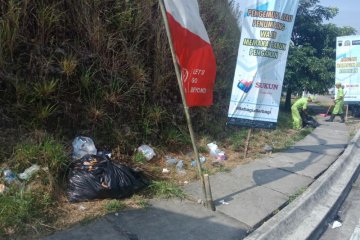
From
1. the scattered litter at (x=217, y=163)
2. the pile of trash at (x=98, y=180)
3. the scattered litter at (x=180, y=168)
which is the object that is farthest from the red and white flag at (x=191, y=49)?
the scattered litter at (x=217, y=163)

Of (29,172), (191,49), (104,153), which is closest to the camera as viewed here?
(191,49)

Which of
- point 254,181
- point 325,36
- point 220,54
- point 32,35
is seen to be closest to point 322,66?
point 325,36

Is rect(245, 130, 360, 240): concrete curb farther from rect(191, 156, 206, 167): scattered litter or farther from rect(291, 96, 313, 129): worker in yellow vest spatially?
rect(291, 96, 313, 129): worker in yellow vest

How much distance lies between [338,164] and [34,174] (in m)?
5.21

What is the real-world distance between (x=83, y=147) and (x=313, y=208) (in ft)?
10.2

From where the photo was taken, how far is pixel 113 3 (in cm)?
544

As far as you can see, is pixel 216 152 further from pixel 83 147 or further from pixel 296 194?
pixel 83 147

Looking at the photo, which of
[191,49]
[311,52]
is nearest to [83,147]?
[191,49]

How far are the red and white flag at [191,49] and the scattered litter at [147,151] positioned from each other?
153cm

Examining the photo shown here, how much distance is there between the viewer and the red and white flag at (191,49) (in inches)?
138

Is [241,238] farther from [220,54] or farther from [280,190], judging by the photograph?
[220,54]

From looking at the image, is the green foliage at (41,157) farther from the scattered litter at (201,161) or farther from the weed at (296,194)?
the weed at (296,194)

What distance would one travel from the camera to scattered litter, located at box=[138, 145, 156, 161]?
512cm

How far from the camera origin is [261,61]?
19.8ft
